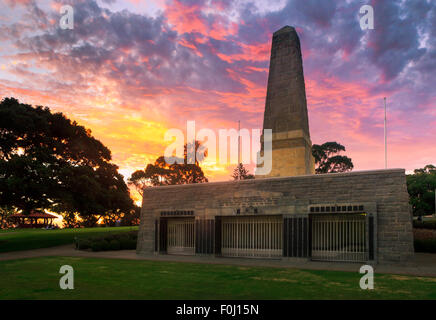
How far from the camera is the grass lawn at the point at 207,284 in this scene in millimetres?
9508

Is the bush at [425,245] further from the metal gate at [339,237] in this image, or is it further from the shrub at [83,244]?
the shrub at [83,244]

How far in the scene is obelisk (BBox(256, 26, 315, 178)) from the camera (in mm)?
23172

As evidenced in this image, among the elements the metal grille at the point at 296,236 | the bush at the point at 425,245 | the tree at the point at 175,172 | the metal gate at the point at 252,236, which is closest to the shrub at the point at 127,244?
the metal gate at the point at 252,236

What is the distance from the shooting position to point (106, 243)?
26.4m

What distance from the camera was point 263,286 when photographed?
10805 mm

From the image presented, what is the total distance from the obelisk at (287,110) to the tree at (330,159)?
37.0 metres

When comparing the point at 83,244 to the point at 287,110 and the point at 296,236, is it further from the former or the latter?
the point at 287,110

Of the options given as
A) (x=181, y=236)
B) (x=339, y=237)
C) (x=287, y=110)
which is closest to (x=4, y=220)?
(x=181, y=236)

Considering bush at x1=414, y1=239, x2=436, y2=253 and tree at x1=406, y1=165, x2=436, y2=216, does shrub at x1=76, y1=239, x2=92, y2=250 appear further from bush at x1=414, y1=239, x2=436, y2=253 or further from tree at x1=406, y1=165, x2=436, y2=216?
tree at x1=406, y1=165, x2=436, y2=216

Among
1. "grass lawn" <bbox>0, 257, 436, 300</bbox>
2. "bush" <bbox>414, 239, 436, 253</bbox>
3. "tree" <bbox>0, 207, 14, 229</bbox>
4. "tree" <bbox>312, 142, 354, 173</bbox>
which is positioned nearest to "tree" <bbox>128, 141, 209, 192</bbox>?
"tree" <bbox>312, 142, 354, 173</bbox>

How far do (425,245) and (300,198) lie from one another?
10.4 meters
